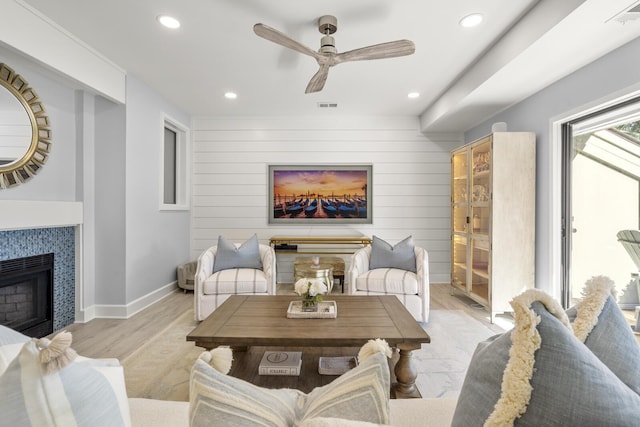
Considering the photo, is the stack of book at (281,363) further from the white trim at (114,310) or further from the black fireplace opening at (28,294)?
the black fireplace opening at (28,294)

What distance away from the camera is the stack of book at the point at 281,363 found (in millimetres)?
1902

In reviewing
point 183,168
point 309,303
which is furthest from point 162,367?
point 183,168

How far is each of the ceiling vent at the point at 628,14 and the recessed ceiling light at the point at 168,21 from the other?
2.97 meters

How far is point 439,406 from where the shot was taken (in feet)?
3.63

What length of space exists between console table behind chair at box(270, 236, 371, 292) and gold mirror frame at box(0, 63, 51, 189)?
2704mm

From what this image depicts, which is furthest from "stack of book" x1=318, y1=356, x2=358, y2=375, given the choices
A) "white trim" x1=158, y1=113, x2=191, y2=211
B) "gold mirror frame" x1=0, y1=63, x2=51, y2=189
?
"white trim" x1=158, y1=113, x2=191, y2=211

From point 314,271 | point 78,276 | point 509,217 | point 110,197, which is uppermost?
point 110,197

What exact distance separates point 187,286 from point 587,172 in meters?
4.60

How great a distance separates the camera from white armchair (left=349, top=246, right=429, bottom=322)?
10.4ft

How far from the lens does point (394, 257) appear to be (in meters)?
3.47

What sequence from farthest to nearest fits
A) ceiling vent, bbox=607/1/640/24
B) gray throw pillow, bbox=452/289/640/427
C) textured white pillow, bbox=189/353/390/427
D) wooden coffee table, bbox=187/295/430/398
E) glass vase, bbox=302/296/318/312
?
glass vase, bbox=302/296/318/312 → ceiling vent, bbox=607/1/640/24 → wooden coffee table, bbox=187/295/430/398 → textured white pillow, bbox=189/353/390/427 → gray throw pillow, bbox=452/289/640/427

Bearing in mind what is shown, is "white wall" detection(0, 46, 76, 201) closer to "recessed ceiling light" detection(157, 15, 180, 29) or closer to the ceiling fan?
"recessed ceiling light" detection(157, 15, 180, 29)

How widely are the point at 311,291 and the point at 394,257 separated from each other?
1498 mm

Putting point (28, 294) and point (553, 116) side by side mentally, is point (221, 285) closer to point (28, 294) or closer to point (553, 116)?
point (28, 294)
